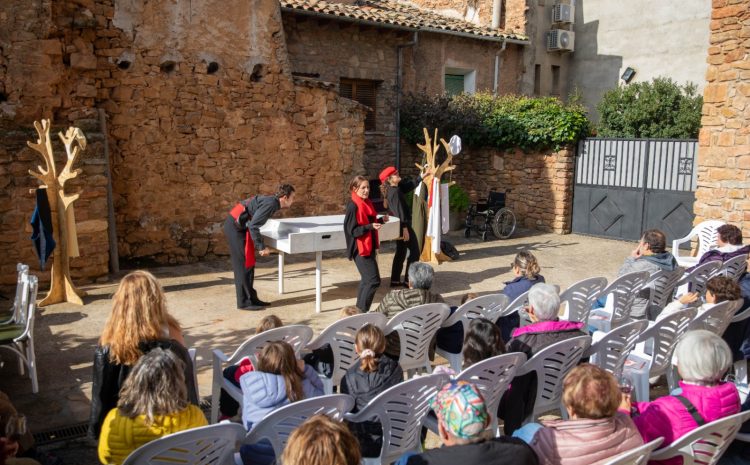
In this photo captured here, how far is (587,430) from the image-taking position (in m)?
2.58

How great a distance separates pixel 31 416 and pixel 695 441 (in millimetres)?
4195

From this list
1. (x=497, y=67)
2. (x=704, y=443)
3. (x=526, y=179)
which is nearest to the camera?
(x=704, y=443)

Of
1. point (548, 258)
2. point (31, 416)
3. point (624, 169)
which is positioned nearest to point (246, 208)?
point (31, 416)

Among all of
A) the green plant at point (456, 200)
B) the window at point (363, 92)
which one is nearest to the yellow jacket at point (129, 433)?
the green plant at point (456, 200)

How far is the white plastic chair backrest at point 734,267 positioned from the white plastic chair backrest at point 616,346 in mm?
2575

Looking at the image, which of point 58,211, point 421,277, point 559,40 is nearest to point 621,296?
point 421,277

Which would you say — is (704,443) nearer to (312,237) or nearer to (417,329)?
(417,329)

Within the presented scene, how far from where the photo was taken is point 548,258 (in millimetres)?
10820

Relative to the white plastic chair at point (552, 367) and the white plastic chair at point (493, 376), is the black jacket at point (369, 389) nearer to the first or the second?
the white plastic chair at point (493, 376)

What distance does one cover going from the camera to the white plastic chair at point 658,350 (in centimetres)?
414

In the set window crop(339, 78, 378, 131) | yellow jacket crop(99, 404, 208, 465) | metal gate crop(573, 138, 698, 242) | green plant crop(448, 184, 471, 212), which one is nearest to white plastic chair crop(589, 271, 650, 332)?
yellow jacket crop(99, 404, 208, 465)

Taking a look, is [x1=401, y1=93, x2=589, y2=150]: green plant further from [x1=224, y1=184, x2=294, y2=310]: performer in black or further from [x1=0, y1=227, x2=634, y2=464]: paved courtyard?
[x1=224, y1=184, x2=294, y2=310]: performer in black

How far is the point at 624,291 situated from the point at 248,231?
4.11 metres

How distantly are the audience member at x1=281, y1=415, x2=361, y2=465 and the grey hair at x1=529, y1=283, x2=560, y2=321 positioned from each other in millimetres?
2128
